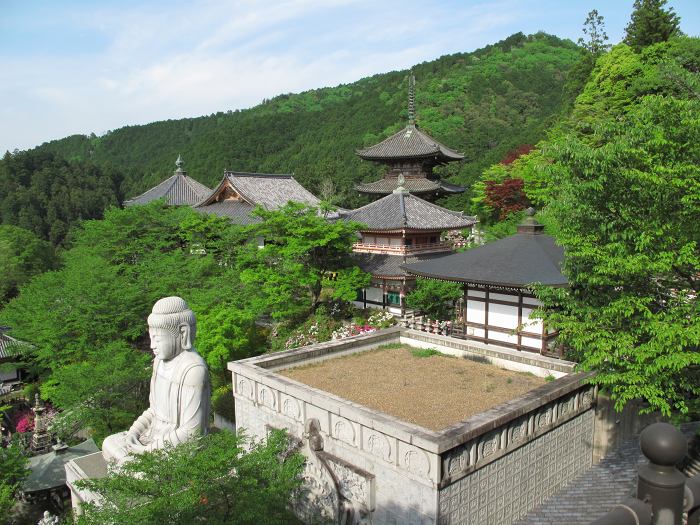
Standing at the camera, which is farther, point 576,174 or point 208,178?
point 208,178

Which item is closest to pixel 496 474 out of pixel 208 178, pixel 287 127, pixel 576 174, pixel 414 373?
pixel 414 373

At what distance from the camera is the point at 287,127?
101750mm

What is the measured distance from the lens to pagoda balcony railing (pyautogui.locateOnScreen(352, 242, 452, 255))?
25922mm

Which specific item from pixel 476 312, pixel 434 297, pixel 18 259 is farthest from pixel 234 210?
pixel 476 312

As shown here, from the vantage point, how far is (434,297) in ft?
77.5

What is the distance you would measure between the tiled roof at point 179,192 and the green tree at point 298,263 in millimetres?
21669

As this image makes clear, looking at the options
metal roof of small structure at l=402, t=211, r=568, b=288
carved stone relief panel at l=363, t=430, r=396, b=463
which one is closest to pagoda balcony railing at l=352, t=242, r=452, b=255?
metal roof of small structure at l=402, t=211, r=568, b=288

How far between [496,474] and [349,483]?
9.69 feet

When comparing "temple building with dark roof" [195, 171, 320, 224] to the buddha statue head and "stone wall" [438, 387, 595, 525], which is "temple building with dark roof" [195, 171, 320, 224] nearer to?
the buddha statue head

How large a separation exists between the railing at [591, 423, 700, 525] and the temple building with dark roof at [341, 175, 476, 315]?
22128 millimetres

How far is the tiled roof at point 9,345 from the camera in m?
21.1

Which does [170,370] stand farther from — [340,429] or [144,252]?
[144,252]

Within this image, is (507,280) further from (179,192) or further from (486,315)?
(179,192)

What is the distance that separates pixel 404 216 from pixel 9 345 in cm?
1860
